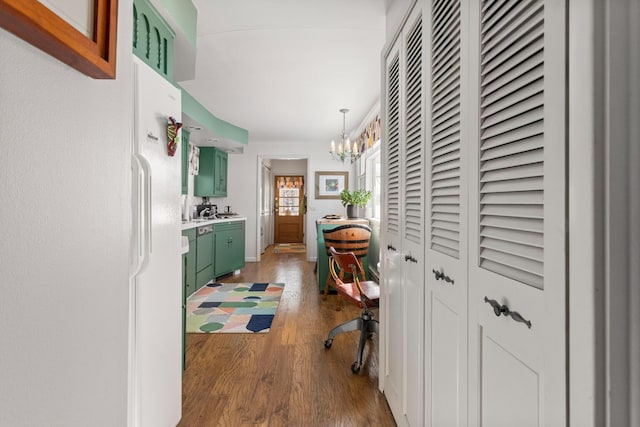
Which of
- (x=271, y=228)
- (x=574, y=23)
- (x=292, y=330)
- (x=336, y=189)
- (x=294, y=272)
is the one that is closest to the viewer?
(x=574, y=23)

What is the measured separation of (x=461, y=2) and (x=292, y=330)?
261cm

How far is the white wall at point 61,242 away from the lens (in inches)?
17.4

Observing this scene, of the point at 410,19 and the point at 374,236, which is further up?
the point at 410,19

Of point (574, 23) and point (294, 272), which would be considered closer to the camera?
point (574, 23)

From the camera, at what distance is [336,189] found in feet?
21.1

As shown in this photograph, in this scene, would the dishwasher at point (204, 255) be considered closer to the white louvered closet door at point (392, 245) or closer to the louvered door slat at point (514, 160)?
the white louvered closet door at point (392, 245)

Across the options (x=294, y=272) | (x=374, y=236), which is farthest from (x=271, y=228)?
(x=374, y=236)

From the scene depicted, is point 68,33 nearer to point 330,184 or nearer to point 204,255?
point 204,255

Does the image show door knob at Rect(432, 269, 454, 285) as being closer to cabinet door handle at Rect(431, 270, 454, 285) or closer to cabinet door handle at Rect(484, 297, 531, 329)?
cabinet door handle at Rect(431, 270, 454, 285)

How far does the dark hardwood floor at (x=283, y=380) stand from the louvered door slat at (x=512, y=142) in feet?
4.39

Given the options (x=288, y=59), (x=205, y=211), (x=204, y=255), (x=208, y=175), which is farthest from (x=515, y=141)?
(x=208, y=175)

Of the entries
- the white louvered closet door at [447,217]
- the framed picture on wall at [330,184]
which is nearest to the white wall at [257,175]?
the framed picture on wall at [330,184]

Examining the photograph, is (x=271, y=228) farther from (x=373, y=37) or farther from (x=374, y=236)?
(x=373, y=37)

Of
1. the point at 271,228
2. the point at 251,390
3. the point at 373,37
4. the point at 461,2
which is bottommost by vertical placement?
the point at 251,390
